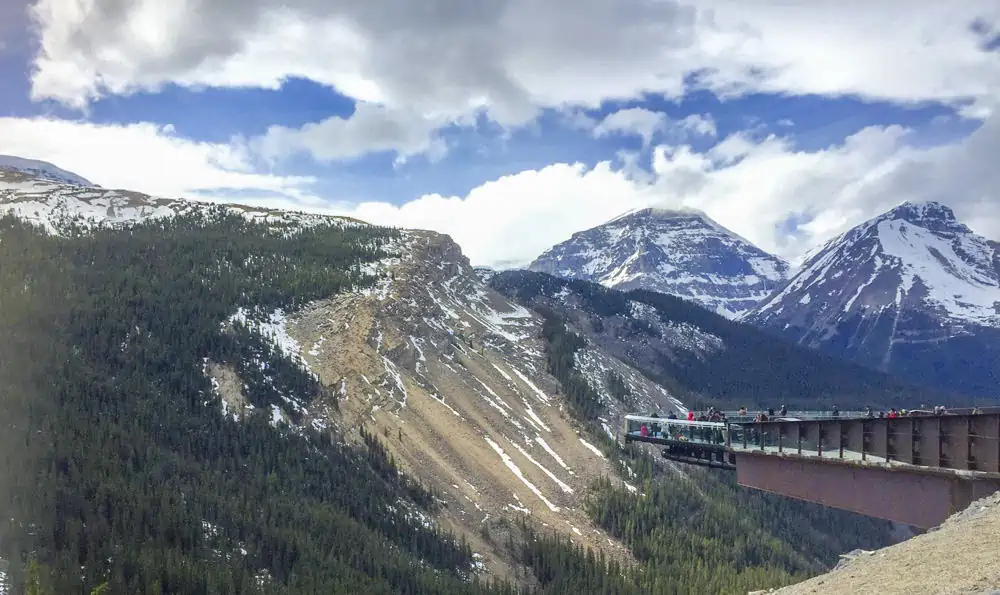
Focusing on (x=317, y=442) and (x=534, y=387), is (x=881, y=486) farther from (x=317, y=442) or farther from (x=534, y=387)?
(x=534, y=387)

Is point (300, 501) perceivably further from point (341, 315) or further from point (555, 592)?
point (341, 315)

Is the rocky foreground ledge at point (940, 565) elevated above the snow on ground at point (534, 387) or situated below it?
above

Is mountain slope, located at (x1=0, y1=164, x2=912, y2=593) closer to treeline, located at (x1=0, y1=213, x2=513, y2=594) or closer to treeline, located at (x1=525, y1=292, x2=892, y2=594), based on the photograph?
treeline, located at (x1=0, y1=213, x2=513, y2=594)

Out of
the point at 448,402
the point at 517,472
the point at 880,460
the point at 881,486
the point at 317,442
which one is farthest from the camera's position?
the point at 448,402

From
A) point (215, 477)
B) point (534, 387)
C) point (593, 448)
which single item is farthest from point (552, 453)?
point (215, 477)

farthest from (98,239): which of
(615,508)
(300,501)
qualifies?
(615,508)

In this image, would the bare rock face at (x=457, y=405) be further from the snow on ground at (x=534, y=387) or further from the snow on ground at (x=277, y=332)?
the snow on ground at (x=277, y=332)

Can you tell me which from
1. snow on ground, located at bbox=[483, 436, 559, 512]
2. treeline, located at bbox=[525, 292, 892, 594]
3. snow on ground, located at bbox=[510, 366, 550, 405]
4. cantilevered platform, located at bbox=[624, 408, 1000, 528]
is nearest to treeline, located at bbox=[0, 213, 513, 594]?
snow on ground, located at bbox=[483, 436, 559, 512]

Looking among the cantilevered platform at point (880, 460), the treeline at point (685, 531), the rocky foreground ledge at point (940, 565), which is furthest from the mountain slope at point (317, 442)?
the rocky foreground ledge at point (940, 565)
